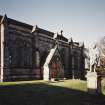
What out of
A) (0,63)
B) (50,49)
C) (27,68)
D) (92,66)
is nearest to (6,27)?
(0,63)

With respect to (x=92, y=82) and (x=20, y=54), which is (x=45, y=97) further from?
(x=20, y=54)

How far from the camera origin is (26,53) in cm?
3191

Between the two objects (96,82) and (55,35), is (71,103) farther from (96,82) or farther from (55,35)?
(55,35)

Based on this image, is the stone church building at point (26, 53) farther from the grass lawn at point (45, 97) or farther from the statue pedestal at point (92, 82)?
the statue pedestal at point (92, 82)

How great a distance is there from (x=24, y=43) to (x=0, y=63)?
6216 millimetres

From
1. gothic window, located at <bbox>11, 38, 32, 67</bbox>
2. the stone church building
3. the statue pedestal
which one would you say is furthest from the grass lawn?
gothic window, located at <bbox>11, 38, 32, 67</bbox>

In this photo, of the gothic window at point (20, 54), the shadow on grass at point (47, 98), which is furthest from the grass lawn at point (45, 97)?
the gothic window at point (20, 54)

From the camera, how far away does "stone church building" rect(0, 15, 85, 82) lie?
27516mm

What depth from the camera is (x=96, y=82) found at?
15688 mm

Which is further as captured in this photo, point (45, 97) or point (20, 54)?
point (20, 54)

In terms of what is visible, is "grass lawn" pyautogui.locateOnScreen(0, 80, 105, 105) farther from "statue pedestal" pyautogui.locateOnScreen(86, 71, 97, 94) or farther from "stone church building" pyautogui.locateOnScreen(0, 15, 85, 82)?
"stone church building" pyautogui.locateOnScreen(0, 15, 85, 82)

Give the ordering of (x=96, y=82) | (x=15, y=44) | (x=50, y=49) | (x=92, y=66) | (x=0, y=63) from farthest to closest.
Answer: (x=50, y=49) < (x=15, y=44) < (x=0, y=63) < (x=92, y=66) < (x=96, y=82)

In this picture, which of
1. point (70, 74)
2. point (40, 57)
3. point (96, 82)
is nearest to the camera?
point (96, 82)

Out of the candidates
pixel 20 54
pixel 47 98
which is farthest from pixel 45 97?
pixel 20 54
